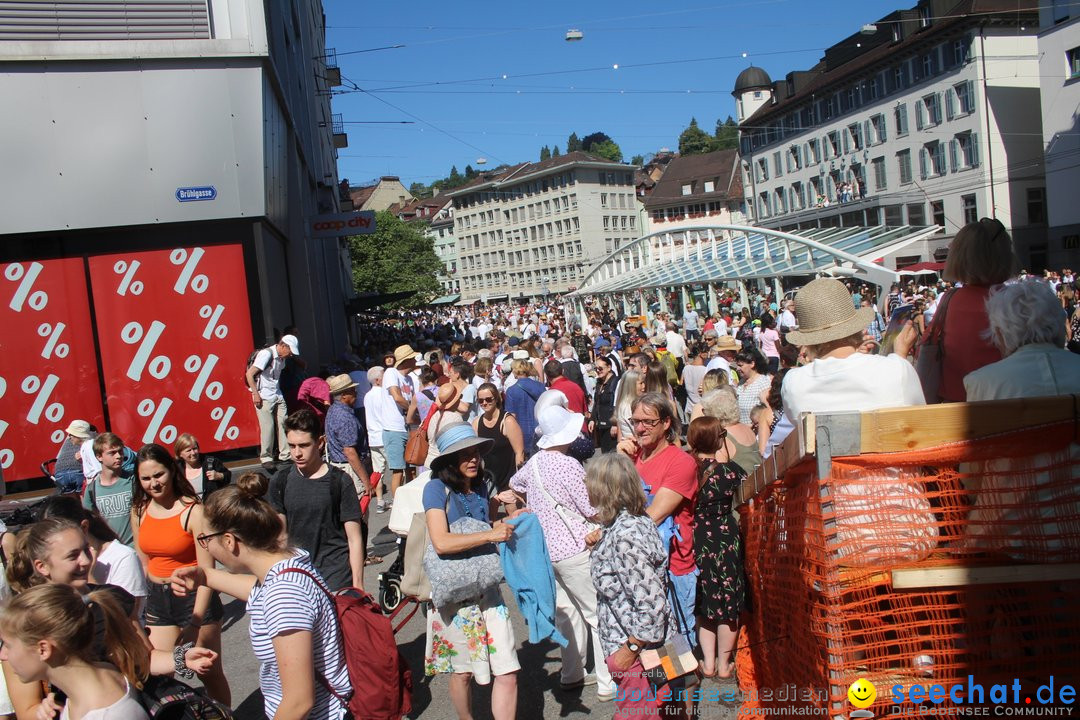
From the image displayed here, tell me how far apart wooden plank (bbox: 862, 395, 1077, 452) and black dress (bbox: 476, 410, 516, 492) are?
4.71 metres

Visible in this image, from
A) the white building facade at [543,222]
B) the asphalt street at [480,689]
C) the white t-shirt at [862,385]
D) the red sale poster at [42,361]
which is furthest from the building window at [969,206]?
the white building facade at [543,222]

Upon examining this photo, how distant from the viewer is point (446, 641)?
14.7 feet

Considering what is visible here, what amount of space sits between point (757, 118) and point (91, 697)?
7086cm

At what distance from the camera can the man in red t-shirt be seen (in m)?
4.62

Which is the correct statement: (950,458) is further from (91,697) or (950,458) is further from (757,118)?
(757,118)

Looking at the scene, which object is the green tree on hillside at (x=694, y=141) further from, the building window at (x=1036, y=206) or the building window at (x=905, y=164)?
the building window at (x=1036, y=206)

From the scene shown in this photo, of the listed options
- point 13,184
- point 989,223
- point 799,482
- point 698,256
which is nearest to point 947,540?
point 799,482

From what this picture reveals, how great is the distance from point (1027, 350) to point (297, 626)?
8.98 ft

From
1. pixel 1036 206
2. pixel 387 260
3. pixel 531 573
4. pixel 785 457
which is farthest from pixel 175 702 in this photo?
pixel 387 260

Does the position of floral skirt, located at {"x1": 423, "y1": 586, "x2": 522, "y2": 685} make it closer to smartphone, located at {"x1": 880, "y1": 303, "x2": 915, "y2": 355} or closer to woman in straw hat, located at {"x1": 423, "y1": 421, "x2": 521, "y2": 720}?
woman in straw hat, located at {"x1": 423, "y1": 421, "x2": 521, "y2": 720}

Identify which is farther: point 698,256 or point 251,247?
point 698,256

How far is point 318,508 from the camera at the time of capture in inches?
194

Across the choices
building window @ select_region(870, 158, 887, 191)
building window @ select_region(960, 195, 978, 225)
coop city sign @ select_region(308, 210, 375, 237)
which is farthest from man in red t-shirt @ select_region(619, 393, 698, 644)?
building window @ select_region(870, 158, 887, 191)

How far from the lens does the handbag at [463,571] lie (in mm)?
4367
